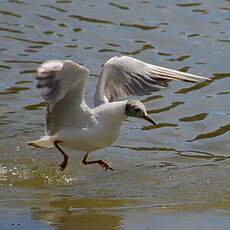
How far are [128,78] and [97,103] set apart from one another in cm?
43

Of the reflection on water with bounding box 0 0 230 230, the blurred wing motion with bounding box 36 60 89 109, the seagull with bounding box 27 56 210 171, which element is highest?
the blurred wing motion with bounding box 36 60 89 109

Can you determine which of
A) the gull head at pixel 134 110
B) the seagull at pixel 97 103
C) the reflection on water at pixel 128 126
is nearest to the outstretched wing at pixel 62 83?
the seagull at pixel 97 103

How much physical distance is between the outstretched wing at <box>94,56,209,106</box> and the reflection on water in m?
0.87

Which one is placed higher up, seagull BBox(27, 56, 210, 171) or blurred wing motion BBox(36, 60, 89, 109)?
blurred wing motion BBox(36, 60, 89, 109)

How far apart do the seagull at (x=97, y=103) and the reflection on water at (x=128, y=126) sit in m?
0.51

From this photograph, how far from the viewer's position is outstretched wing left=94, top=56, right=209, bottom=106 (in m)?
8.91

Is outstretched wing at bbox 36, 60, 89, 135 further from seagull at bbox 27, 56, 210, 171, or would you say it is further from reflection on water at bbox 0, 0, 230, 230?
reflection on water at bbox 0, 0, 230, 230

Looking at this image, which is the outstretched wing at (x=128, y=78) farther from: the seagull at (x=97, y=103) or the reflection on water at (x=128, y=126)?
the reflection on water at (x=128, y=126)

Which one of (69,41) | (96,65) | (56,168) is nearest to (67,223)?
(56,168)

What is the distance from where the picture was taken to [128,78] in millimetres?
9164

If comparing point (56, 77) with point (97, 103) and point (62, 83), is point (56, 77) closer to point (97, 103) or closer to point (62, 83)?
point (62, 83)

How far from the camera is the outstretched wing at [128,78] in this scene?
891 cm

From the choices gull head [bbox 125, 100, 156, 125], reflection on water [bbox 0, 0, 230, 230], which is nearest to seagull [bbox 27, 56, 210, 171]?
gull head [bbox 125, 100, 156, 125]

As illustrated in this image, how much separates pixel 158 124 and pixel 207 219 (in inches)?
135
